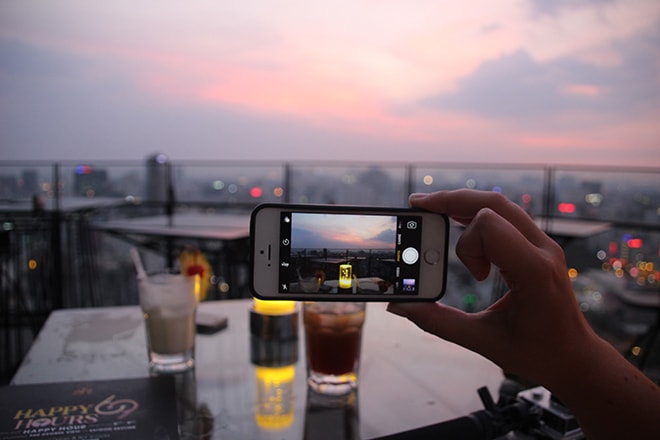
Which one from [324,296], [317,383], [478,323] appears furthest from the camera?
[317,383]

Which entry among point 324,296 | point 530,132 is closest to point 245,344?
point 324,296

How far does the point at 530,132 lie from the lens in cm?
445

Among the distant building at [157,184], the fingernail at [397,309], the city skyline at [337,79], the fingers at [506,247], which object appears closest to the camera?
the fingers at [506,247]

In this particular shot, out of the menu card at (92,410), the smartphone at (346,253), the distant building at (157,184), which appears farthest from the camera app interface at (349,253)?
the distant building at (157,184)

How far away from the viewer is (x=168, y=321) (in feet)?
2.70

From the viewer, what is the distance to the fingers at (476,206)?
0.49 meters

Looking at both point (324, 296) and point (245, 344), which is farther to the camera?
point (245, 344)

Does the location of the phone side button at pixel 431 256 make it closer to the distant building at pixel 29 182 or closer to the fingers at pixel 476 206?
the fingers at pixel 476 206

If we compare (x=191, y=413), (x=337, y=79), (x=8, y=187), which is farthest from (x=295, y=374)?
(x=8, y=187)

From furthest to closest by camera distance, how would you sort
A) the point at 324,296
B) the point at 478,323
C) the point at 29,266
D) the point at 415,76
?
the point at 415,76, the point at 29,266, the point at 324,296, the point at 478,323

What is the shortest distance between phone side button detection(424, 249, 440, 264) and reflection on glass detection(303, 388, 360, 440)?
253 millimetres

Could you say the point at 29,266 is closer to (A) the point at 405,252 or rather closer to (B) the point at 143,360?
(B) the point at 143,360

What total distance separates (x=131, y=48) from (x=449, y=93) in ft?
9.27

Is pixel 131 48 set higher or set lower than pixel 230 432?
higher
